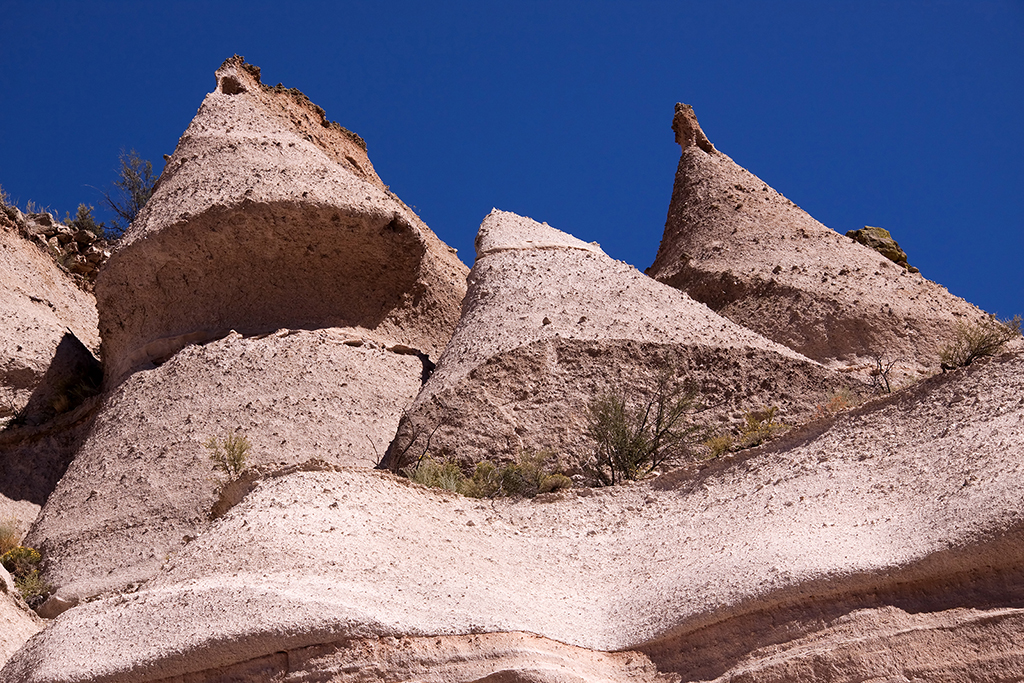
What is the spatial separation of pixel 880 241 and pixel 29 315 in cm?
1410

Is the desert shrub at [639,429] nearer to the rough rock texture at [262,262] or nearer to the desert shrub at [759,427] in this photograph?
the desert shrub at [759,427]

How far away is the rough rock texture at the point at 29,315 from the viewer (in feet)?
58.3

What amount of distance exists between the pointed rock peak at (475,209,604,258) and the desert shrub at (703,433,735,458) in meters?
4.85

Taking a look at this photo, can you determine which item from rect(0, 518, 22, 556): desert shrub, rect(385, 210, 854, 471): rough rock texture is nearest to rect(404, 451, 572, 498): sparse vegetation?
rect(385, 210, 854, 471): rough rock texture

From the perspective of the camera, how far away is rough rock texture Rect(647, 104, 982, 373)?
50.1 ft

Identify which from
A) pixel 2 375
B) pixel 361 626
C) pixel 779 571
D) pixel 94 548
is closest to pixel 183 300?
pixel 2 375

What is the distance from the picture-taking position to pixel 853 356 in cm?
1509

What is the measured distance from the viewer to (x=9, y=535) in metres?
14.4

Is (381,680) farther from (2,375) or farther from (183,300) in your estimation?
(2,375)

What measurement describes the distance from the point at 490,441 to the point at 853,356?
547 cm

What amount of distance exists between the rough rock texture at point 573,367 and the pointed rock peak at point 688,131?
715 centimetres

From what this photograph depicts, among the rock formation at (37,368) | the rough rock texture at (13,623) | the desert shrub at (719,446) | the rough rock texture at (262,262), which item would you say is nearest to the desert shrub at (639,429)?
the desert shrub at (719,446)

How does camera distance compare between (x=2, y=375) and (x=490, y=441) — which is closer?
(x=490, y=441)

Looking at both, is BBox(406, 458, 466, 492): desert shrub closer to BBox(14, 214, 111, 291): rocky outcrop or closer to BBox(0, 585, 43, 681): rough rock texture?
BBox(0, 585, 43, 681): rough rock texture
